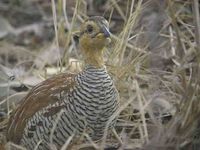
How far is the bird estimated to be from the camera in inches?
170

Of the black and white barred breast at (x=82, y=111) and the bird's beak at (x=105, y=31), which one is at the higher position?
the bird's beak at (x=105, y=31)

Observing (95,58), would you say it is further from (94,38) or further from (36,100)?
(36,100)

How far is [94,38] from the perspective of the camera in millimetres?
4383

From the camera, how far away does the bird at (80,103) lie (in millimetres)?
4312

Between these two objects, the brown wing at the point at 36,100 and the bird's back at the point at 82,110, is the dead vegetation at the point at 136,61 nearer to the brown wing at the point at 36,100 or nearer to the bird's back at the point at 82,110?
the bird's back at the point at 82,110

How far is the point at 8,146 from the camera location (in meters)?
4.55

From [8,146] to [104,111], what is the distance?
68 cm

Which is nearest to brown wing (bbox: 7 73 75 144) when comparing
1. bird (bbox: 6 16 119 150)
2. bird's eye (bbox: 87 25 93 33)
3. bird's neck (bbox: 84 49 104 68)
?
bird (bbox: 6 16 119 150)

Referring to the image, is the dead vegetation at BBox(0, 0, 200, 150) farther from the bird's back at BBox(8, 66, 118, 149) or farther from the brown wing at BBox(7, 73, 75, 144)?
the brown wing at BBox(7, 73, 75, 144)

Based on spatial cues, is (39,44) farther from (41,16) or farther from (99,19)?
(99,19)

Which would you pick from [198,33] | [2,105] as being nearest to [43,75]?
[2,105]

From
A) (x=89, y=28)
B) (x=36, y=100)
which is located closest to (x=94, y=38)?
(x=89, y=28)

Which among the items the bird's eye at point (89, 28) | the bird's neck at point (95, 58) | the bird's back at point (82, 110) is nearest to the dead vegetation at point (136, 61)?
the bird's back at point (82, 110)

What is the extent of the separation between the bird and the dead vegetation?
13 centimetres
